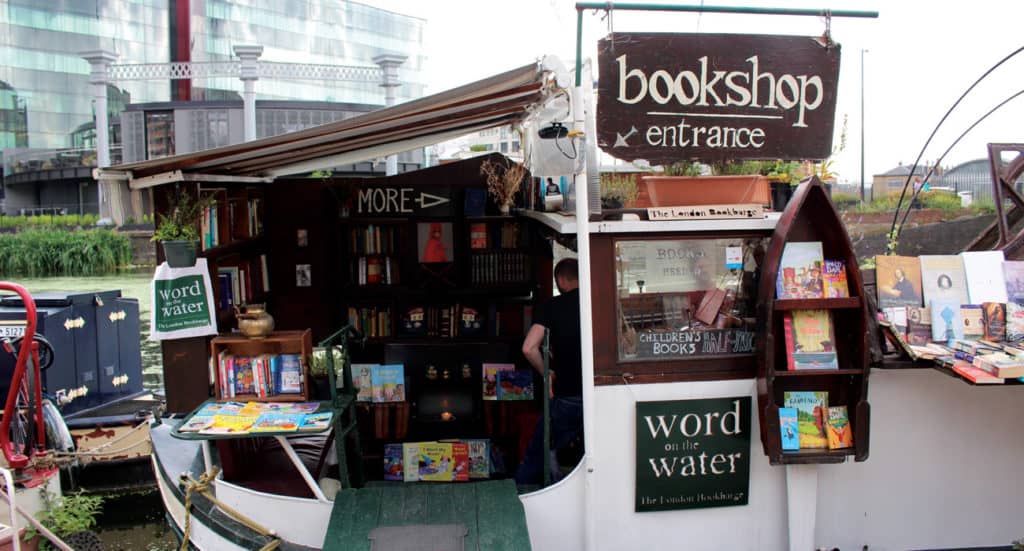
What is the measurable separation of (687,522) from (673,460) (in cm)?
33

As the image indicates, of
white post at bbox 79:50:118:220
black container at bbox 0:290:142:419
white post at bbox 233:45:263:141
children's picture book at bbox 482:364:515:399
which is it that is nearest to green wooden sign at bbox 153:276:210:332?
children's picture book at bbox 482:364:515:399

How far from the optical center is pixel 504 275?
6.29 m

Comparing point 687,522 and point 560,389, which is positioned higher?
point 560,389

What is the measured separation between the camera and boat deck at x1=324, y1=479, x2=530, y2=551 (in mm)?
3125

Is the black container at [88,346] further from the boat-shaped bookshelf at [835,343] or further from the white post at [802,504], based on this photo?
the white post at [802,504]

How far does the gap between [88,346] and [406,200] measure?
10.6 ft

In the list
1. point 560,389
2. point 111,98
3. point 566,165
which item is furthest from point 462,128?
point 111,98

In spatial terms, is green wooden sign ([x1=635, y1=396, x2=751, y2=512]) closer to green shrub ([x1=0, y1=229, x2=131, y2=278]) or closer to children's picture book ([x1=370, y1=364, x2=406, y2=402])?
children's picture book ([x1=370, y1=364, x2=406, y2=402])

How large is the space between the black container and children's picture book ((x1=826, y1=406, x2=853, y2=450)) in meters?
5.83

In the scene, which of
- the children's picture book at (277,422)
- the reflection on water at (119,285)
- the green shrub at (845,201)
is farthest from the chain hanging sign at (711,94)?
the green shrub at (845,201)

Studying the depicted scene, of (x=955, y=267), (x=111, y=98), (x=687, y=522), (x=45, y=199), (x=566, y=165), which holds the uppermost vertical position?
(x=111, y=98)

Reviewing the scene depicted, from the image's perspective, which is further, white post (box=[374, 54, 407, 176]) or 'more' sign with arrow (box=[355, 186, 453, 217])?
white post (box=[374, 54, 407, 176])

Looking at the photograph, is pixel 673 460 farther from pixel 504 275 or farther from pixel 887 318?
pixel 504 275

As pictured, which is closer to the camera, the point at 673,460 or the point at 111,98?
the point at 673,460
